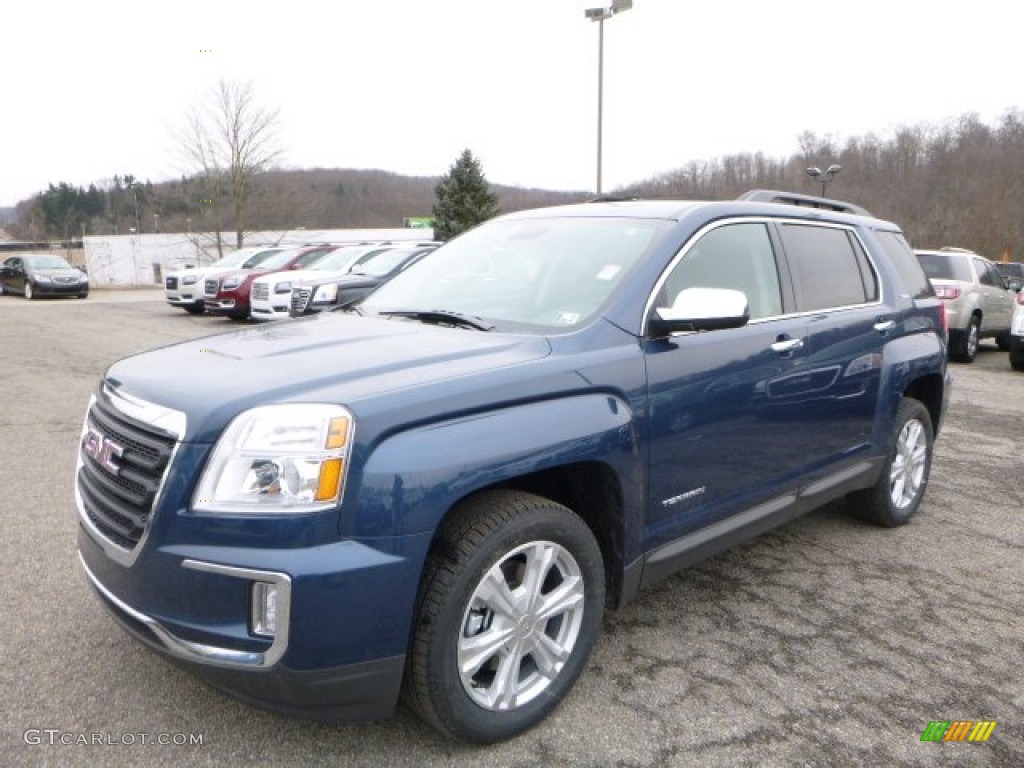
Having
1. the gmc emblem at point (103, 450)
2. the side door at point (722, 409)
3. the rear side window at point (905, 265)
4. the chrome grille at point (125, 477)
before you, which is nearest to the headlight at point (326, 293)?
the rear side window at point (905, 265)

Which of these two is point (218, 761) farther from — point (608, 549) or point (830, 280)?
point (830, 280)

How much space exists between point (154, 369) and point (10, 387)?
24.5ft

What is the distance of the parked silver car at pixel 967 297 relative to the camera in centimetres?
1224

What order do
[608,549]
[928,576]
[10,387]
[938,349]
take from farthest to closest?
1. [10,387]
2. [938,349]
3. [928,576]
4. [608,549]

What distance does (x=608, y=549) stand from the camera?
290 cm

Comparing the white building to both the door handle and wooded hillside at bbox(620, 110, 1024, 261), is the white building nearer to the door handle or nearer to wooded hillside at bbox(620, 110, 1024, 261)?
wooded hillside at bbox(620, 110, 1024, 261)

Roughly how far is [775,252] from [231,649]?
290 cm

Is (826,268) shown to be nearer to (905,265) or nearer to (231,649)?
(905,265)

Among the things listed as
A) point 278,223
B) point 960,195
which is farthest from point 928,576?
point 960,195

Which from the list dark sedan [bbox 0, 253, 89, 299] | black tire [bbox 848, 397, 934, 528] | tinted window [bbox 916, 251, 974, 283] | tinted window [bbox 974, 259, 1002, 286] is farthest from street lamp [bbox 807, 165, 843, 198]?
black tire [bbox 848, 397, 934, 528]

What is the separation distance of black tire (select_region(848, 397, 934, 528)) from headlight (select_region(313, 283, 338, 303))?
781cm

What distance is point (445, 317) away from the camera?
10.6 ft

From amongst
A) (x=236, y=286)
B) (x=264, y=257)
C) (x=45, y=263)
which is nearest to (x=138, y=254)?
(x=45, y=263)

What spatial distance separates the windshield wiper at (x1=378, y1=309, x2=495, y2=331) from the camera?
3.07m
